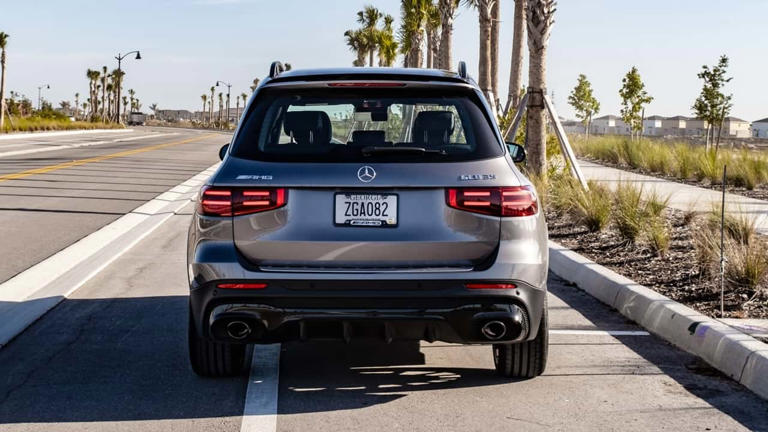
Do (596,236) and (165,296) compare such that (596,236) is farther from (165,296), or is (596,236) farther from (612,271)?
(165,296)

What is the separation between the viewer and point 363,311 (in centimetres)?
505

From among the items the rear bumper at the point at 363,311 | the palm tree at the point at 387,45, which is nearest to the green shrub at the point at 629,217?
the rear bumper at the point at 363,311

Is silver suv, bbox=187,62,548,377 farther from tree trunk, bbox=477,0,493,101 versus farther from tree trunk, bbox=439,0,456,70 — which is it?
tree trunk, bbox=439,0,456,70

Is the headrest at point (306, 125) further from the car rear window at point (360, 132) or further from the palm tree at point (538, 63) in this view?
the palm tree at point (538, 63)

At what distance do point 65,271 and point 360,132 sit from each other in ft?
16.5

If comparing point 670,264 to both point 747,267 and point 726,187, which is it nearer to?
point 747,267

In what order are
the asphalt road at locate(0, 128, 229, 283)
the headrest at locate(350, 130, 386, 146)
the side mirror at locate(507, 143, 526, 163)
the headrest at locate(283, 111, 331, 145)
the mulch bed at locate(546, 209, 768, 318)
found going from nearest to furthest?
the headrest at locate(350, 130, 386, 146) < the headrest at locate(283, 111, 331, 145) < the side mirror at locate(507, 143, 526, 163) < the mulch bed at locate(546, 209, 768, 318) < the asphalt road at locate(0, 128, 229, 283)

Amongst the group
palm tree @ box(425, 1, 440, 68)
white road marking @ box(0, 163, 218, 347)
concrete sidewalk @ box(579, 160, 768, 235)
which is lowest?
white road marking @ box(0, 163, 218, 347)

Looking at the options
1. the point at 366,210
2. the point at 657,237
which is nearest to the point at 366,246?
the point at 366,210

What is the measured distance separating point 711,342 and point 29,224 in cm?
983

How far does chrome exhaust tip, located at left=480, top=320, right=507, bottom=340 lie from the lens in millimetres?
5148

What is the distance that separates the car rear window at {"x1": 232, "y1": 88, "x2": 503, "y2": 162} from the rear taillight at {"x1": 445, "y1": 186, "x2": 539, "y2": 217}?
0.71ft

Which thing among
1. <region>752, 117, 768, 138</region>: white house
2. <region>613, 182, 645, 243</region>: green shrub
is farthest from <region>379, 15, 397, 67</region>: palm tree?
<region>752, 117, 768, 138</region>: white house

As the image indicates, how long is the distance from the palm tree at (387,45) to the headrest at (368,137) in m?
66.2
